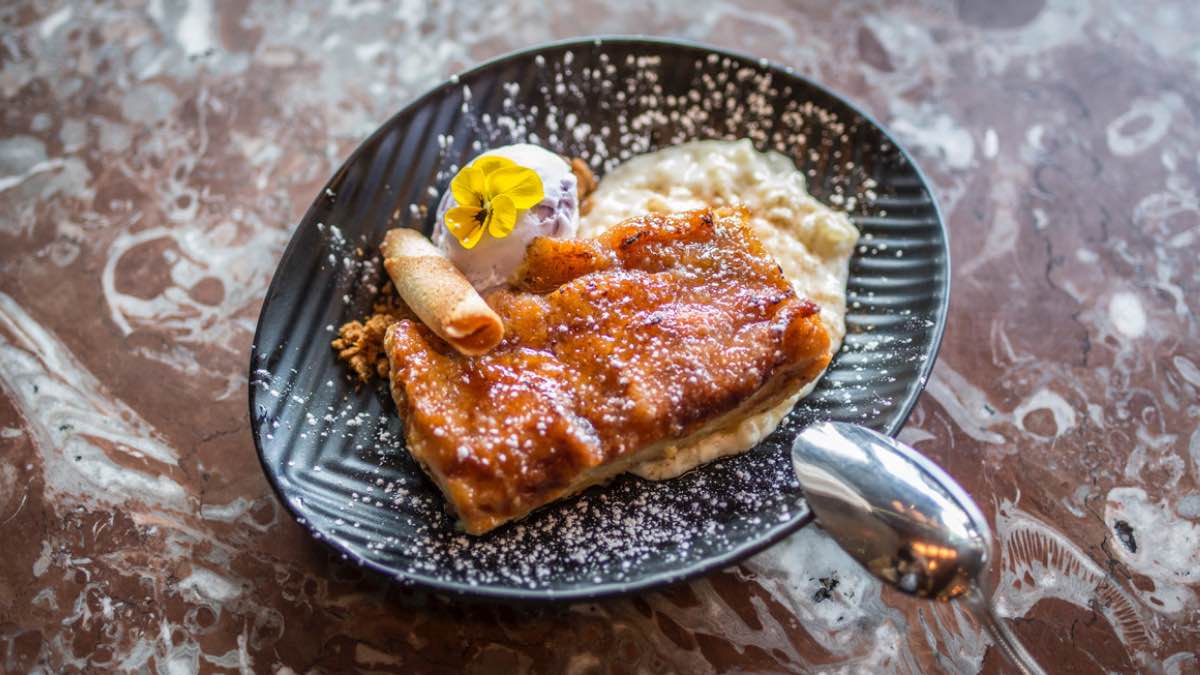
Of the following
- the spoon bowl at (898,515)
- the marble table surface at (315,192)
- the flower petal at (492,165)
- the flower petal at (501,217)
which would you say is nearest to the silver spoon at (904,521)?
the spoon bowl at (898,515)

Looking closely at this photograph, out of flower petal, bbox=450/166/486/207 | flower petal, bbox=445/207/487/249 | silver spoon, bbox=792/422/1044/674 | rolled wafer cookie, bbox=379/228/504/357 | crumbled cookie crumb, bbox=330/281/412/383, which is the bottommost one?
silver spoon, bbox=792/422/1044/674

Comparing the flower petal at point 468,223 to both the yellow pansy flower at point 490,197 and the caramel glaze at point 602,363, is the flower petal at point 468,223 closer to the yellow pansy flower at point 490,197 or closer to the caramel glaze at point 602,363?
the yellow pansy flower at point 490,197

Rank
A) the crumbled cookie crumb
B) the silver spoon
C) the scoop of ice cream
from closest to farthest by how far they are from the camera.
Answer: the silver spoon, the crumbled cookie crumb, the scoop of ice cream

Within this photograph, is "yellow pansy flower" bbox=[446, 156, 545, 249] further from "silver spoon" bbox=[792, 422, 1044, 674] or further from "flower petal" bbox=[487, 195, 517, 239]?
"silver spoon" bbox=[792, 422, 1044, 674]

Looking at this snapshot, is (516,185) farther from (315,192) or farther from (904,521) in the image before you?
(904,521)

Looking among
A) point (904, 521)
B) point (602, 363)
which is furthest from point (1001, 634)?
point (602, 363)

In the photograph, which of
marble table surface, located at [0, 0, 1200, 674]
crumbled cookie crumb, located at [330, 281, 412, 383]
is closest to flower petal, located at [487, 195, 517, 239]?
crumbled cookie crumb, located at [330, 281, 412, 383]

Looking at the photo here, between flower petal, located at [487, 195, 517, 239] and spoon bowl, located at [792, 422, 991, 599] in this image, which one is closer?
spoon bowl, located at [792, 422, 991, 599]
